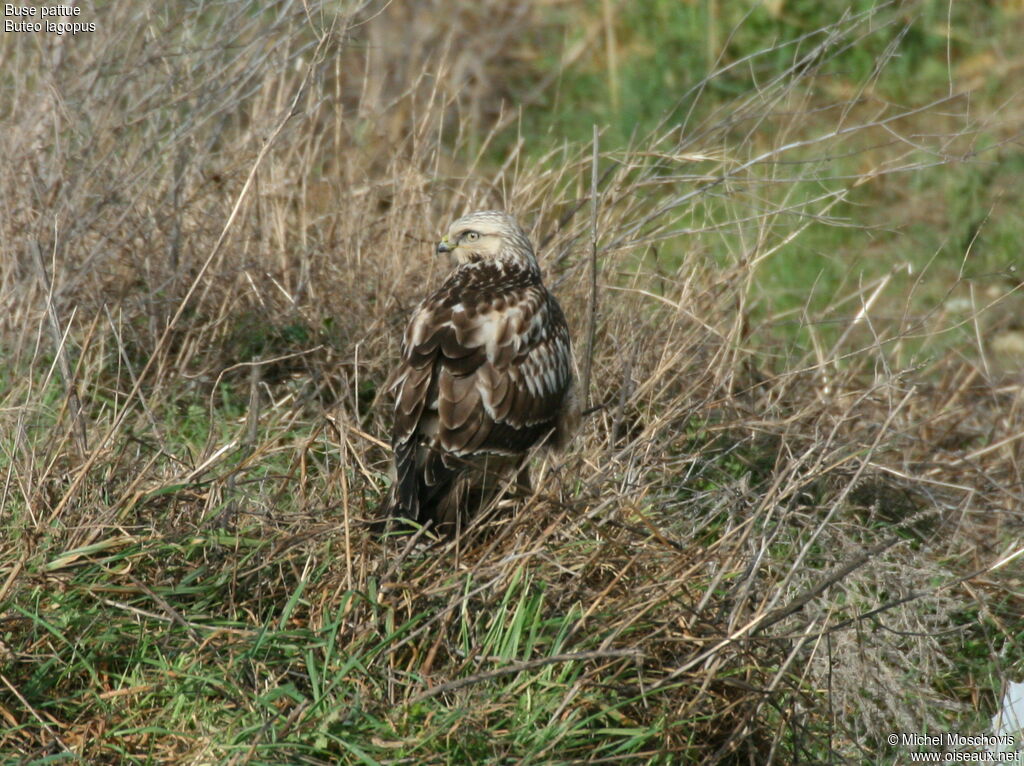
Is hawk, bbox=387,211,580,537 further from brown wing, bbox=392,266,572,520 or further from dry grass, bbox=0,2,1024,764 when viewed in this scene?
dry grass, bbox=0,2,1024,764

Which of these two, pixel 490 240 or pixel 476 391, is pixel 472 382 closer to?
pixel 476 391

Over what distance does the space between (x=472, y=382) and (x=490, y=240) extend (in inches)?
29.3

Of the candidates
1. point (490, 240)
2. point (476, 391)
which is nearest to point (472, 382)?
point (476, 391)

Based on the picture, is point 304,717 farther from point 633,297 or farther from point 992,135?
point 992,135

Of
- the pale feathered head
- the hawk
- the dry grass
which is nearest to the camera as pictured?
the dry grass

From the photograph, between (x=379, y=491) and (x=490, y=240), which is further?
(x=490, y=240)

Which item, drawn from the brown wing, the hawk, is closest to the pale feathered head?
the hawk

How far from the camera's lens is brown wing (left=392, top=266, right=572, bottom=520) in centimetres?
430

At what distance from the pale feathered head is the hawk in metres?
0.01

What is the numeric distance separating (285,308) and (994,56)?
19.1ft

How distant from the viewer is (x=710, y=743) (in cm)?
355

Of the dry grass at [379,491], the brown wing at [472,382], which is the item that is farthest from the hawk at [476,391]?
the dry grass at [379,491]

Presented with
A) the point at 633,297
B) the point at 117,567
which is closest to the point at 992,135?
the point at 633,297

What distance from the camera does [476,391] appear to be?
14.5 feet
